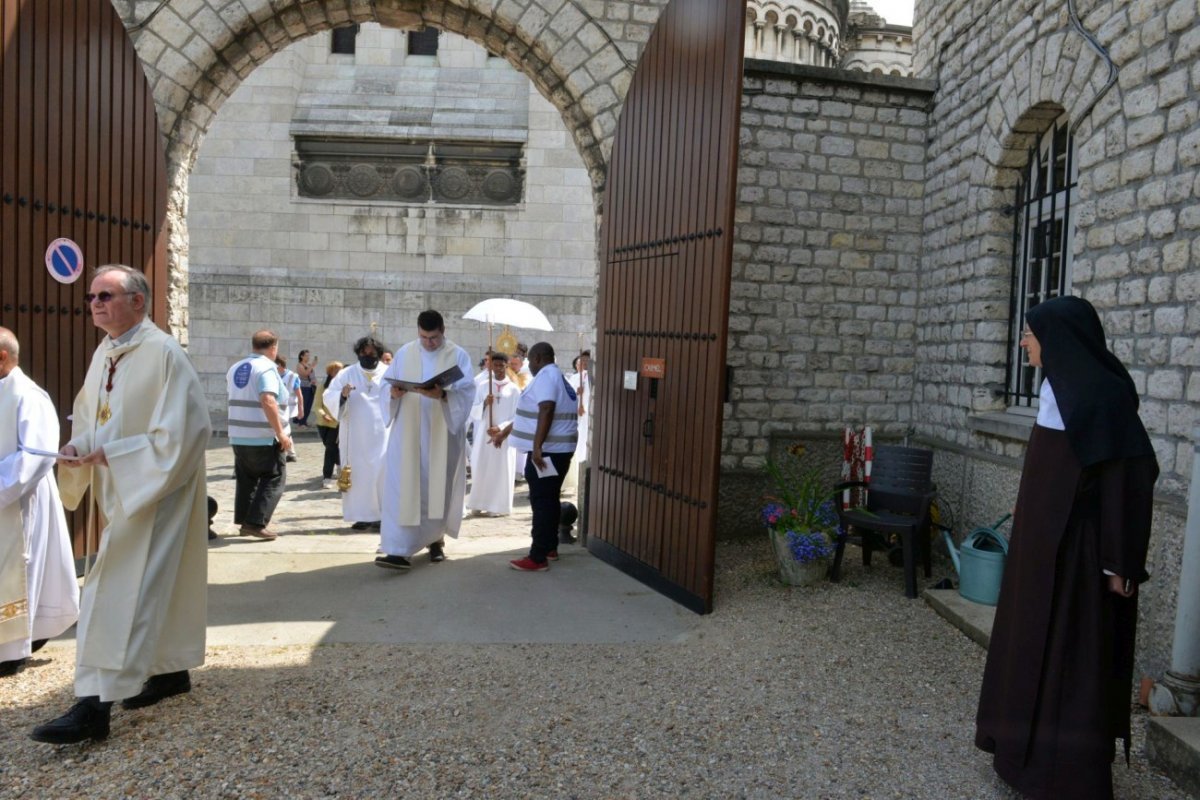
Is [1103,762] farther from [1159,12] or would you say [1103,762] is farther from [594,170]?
[594,170]

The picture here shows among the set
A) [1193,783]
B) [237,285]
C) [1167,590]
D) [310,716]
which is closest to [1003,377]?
[1167,590]

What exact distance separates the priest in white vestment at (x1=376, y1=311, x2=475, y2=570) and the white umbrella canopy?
321cm

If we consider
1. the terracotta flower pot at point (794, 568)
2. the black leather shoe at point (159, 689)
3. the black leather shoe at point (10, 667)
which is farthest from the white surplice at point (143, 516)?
the terracotta flower pot at point (794, 568)

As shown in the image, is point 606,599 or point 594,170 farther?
point 594,170

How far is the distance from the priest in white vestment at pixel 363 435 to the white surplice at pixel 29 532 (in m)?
3.77

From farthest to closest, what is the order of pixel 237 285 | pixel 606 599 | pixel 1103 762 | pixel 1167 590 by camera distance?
1. pixel 237 285
2. pixel 606 599
3. pixel 1167 590
4. pixel 1103 762

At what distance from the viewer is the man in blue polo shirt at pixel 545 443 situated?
663 centimetres

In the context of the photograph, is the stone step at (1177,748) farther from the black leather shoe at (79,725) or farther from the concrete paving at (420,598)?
the black leather shoe at (79,725)

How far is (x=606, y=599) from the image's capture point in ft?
19.7

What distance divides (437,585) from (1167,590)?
418 centimetres

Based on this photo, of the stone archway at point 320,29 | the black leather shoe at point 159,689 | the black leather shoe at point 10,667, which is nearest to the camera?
the black leather shoe at point 159,689

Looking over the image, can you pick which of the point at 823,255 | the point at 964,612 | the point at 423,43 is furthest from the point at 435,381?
the point at 423,43

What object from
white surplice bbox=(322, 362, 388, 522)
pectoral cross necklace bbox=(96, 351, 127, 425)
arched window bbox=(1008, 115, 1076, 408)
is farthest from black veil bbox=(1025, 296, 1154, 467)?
white surplice bbox=(322, 362, 388, 522)

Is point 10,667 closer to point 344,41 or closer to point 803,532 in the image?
point 803,532
